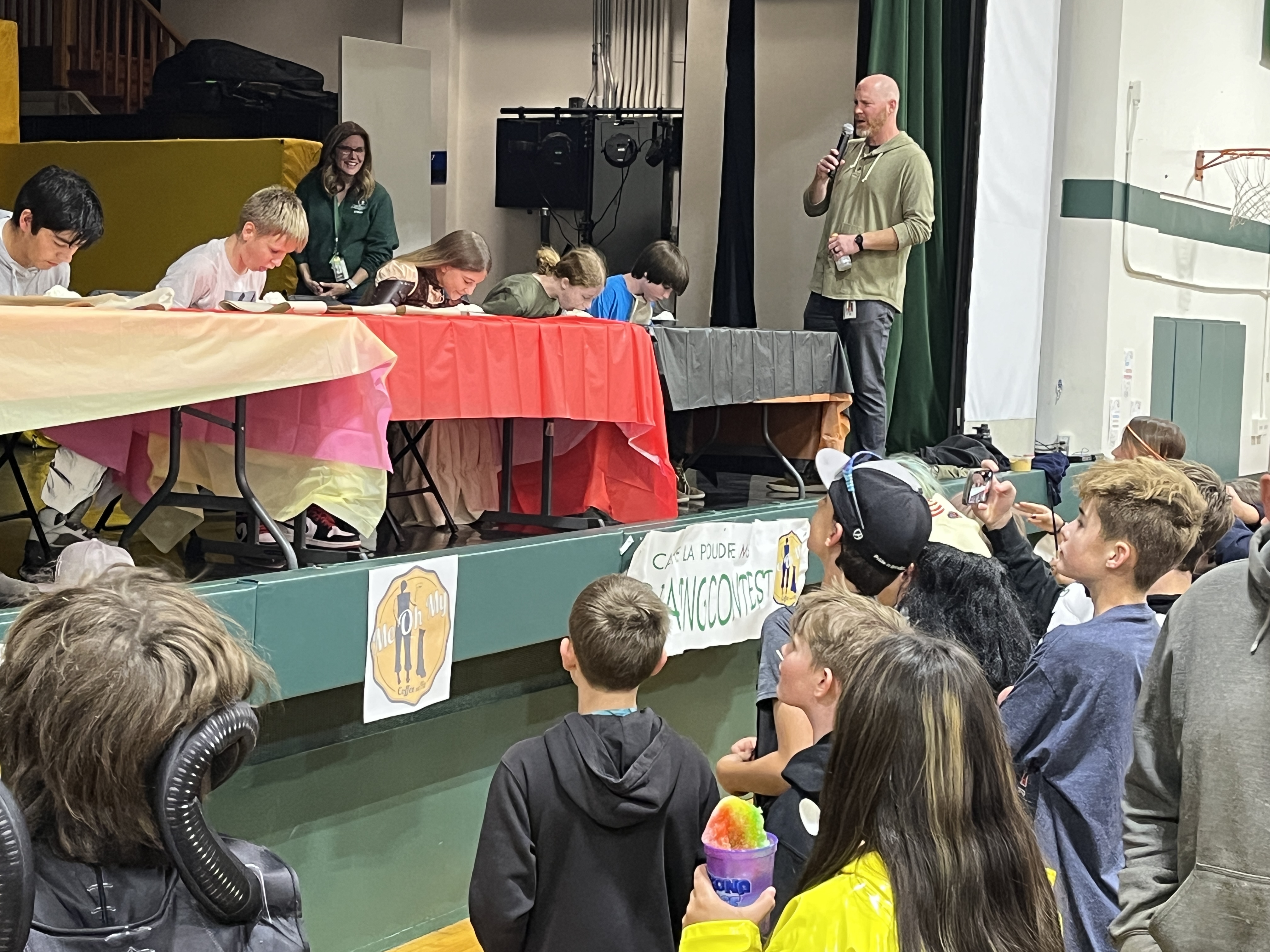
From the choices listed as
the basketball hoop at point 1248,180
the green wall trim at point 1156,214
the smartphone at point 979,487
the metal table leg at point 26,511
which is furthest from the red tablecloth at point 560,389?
the basketball hoop at point 1248,180

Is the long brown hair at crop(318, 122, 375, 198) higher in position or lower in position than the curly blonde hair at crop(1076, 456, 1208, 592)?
higher

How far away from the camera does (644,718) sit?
2.43 m

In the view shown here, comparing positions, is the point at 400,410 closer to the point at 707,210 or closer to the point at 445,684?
the point at 445,684

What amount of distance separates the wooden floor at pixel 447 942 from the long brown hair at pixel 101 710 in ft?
8.22

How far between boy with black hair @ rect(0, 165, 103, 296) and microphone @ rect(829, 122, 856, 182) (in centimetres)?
330

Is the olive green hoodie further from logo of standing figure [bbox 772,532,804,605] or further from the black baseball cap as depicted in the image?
the black baseball cap

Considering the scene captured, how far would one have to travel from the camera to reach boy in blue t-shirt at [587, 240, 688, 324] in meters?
5.84

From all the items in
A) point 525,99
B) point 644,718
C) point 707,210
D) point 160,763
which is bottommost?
point 644,718

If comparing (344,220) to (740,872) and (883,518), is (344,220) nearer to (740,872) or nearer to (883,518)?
(883,518)

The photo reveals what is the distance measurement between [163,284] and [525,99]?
610 cm

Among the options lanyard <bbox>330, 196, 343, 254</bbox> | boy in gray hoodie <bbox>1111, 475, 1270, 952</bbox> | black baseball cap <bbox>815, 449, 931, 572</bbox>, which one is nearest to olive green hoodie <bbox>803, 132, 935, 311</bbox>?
lanyard <bbox>330, 196, 343, 254</bbox>

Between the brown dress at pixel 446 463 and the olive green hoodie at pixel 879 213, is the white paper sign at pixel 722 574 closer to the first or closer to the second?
the brown dress at pixel 446 463

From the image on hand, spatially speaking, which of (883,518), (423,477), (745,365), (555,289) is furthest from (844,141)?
(883,518)

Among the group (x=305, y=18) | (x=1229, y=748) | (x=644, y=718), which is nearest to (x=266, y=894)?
(x=1229, y=748)
